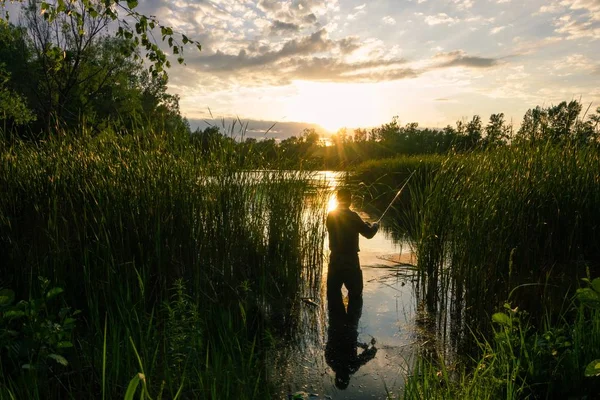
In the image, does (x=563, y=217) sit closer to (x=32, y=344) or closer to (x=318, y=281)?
(x=318, y=281)

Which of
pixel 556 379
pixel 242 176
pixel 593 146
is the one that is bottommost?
pixel 556 379

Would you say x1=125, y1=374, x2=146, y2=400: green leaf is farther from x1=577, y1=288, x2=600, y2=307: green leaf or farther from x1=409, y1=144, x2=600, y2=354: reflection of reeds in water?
x1=409, y1=144, x2=600, y2=354: reflection of reeds in water

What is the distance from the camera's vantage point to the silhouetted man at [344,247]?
6.28 m

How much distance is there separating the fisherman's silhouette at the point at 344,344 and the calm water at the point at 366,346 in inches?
0.5

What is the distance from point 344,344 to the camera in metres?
5.20

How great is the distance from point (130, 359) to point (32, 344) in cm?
68

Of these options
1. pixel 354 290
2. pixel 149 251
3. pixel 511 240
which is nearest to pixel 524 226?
pixel 511 240

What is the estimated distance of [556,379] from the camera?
128 inches

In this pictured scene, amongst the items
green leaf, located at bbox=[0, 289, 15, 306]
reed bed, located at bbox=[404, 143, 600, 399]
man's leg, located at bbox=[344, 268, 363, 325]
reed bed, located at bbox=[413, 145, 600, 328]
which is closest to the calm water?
man's leg, located at bbox=[344, 268, 363, 325]

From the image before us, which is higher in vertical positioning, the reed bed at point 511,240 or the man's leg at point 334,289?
the reed bed at point 511,240

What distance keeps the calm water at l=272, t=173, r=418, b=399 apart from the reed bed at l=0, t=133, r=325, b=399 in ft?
1.11

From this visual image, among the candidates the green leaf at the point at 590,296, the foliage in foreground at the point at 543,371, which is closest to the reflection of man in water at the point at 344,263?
the foliage in foreground at the point at 543,371

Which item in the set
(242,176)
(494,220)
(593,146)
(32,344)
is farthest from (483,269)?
(32,344)

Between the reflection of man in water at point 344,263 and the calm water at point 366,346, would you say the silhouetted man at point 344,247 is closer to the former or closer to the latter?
the reflection of man in water at point 344,263
